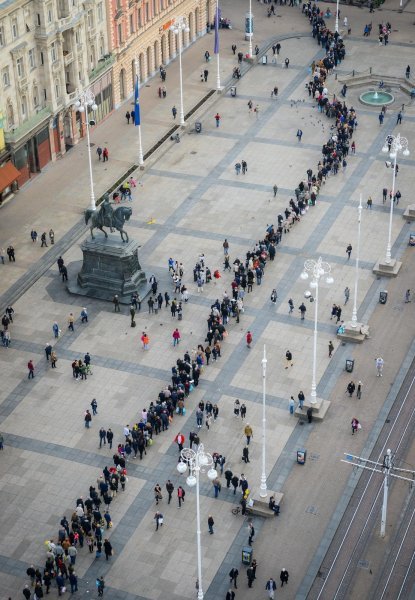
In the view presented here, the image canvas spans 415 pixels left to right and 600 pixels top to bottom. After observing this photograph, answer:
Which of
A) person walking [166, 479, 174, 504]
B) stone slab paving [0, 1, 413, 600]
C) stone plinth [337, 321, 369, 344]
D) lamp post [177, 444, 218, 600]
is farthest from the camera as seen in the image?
stone plinth [337, 321, 369, 344]

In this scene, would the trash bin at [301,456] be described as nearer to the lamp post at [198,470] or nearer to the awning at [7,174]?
A: the lamp post at [198,470]

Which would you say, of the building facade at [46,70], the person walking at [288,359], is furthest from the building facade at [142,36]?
the person walking at [288,359]

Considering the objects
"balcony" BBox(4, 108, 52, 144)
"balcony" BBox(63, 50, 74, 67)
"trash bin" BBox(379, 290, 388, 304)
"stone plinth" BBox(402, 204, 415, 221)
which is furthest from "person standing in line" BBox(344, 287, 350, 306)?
"balcony" BBox(63, 50, 74, 67)

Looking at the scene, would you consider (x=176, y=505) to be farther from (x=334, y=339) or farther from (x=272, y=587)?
(x=334, y=339)

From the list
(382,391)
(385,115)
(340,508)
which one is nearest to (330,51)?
(385,115)

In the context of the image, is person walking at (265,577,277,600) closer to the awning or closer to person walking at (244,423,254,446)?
person walking at (244,423,254,446)

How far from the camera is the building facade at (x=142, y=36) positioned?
117 meters

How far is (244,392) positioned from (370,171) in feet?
115

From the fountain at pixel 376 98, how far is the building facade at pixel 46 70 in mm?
26245

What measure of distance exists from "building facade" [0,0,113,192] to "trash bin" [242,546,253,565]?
46.5 m

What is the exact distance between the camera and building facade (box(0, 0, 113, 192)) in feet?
331

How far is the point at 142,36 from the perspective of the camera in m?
122

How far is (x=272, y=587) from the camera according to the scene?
65688mm

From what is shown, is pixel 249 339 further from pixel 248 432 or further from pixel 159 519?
pixel 159 519
